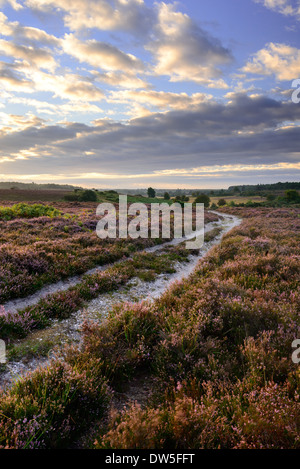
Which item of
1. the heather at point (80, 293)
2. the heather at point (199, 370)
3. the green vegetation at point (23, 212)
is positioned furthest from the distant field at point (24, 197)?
the heather at point (199, 370)

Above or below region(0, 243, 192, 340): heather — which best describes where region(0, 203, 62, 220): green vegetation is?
above

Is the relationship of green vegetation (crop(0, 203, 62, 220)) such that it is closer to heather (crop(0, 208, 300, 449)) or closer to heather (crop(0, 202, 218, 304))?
heather (crop(0, 202, 218, 304))

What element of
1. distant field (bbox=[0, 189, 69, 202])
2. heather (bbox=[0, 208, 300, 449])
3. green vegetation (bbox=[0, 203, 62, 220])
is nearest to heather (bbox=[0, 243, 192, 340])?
heather (bbox=[0, 208, 300, 449])

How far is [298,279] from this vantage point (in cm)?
746

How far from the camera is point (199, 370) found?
380 centimetres

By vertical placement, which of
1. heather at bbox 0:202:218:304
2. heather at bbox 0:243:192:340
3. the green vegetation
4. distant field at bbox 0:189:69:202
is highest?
distant field at bbox 0:189:69:202

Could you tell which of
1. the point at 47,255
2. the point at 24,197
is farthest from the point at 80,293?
the point at 24,197

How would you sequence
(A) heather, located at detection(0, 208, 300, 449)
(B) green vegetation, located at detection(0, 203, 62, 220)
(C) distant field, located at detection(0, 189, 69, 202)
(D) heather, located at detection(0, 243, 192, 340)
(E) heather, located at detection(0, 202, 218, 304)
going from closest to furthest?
(A) heather, located at detection(0, 208, 300, 449)
(D) heather, located at detection(0, 243, 192, 340)
(E) heather, located at detection(0, 202, 218, 304)
(B) green vegetation, located at detection(0, 203, 62, 220)
(C) distant field, located at detection(0, 189, 69, 202)

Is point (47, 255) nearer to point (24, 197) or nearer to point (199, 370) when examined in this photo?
point (199, 370)

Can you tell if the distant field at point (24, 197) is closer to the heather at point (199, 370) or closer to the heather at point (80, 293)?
the heather at point (80, 293)

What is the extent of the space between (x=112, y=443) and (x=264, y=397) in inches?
76.6

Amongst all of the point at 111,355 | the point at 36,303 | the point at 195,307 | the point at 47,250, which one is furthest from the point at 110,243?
the point at 111,355

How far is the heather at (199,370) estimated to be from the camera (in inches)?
103

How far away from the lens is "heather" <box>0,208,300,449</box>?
2613 mm
